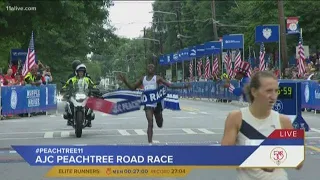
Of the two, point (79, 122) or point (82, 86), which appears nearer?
point (82, 86)

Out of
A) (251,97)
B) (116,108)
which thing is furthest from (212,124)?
(251,97)

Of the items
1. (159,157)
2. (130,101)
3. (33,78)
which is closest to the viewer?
(159,157)

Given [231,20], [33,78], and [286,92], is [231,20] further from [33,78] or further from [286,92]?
[286,92]

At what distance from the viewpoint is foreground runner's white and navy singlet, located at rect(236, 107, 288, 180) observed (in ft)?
13.8

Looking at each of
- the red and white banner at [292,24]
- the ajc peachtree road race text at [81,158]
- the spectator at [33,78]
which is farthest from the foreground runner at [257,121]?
the red and white banner at [292,24]

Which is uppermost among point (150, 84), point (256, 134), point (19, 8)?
point (19, 8)

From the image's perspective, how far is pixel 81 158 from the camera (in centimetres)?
423

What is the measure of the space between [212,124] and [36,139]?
629 cm

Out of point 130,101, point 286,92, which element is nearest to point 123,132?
point 286,92

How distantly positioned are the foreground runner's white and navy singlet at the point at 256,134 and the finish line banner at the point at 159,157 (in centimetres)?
12

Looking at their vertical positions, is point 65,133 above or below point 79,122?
below

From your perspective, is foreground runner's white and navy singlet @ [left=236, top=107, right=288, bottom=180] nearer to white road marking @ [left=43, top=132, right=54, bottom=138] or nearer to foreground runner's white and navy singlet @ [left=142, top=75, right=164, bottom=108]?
foreground runner's white and navy singlet @ [left=142, top=75, right=164, bottom=108]

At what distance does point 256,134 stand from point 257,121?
10 centimetres

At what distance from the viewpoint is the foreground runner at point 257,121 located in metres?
4.25
